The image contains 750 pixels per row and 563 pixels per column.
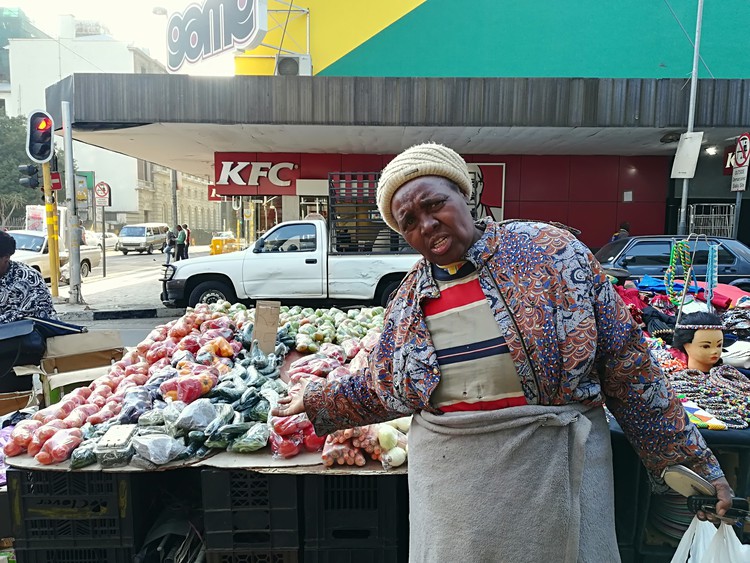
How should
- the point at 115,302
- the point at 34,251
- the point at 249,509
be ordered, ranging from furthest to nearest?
the point at 34,251, the point at 115,302, the point at 249,509

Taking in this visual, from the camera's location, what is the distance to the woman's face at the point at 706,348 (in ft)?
10.1

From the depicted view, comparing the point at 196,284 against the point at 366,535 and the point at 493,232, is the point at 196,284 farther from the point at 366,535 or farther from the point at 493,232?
the point at 493,232

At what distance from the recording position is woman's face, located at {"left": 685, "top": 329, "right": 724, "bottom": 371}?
121 inches

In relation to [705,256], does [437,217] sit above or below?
above

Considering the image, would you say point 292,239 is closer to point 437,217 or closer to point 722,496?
point 437,217

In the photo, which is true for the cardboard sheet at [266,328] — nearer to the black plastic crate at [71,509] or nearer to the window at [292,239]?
the black plastic crate at [71,509]

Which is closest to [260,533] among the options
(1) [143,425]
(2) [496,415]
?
(1) [143,425]

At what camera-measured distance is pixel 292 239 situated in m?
9.62

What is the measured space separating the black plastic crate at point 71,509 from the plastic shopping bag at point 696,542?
7.76 ft

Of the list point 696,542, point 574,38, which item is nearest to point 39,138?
point 696,542

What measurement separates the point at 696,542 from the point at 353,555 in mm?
1454

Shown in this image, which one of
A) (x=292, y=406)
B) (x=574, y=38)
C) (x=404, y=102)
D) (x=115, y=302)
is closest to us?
(x=292, y=406)

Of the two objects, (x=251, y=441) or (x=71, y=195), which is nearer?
(x=251, y=441)

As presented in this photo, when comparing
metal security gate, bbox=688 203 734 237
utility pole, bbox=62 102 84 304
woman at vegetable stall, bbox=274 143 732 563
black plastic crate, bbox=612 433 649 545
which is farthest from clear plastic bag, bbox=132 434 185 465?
metal security gate, bbox=688 203 734 237
